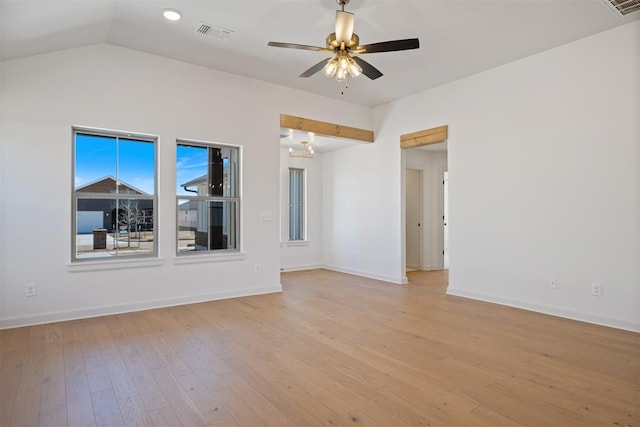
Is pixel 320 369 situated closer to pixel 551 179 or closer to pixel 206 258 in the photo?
pixel 206 258

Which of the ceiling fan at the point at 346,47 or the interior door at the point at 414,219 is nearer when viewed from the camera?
the ceiling fan at the point at 346,47

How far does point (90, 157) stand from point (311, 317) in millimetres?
3246

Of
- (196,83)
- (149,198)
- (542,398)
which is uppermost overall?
(196,83)

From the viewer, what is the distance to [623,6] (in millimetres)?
3359

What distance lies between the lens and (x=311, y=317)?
4.13m

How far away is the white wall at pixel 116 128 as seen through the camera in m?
3.74

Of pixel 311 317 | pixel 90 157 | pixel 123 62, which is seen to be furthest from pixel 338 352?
pixel 123 62

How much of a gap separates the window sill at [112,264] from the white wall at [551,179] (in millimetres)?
4222

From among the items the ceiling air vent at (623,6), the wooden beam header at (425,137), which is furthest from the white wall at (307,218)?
the ceiling air vent at (623,6)

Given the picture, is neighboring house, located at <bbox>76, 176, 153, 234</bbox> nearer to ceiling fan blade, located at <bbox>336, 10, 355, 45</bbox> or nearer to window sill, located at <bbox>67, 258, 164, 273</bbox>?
window sill, located at <bbox>67, 258, 164, 273</bbox>

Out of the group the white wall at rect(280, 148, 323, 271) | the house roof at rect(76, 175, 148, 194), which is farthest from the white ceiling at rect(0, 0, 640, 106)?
the white wall at rect(280, 148, 323, 271)

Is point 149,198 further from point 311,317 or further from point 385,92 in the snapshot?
point 385,92

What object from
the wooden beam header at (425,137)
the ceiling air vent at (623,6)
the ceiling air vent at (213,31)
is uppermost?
the ceiling air vent at (213,31)

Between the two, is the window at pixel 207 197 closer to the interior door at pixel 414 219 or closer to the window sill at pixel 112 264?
the window sill at pixel 112 264
